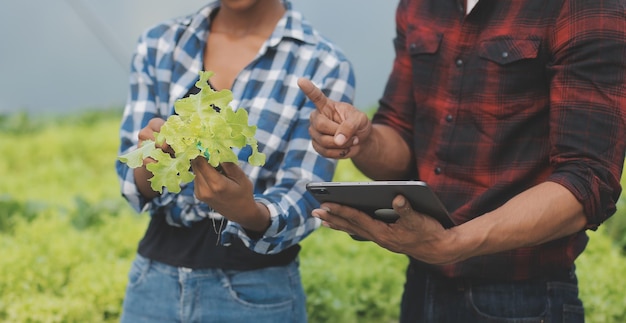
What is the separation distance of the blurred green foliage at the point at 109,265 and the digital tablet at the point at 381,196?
1.66 meters

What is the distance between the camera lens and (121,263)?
407 centimetres

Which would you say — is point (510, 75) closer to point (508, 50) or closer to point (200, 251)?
point (508, 50)

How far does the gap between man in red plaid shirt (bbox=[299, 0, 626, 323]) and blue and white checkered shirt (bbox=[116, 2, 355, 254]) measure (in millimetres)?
187

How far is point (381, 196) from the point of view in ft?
6.88

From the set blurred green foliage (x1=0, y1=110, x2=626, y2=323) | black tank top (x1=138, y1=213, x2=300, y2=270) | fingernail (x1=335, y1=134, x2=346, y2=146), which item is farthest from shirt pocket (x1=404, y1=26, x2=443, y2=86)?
blurred green foliage (x1=0, y1=110, x2=626, y2=323)

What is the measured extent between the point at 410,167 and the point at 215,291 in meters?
0.66

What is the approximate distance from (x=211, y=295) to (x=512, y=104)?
101 centimetres

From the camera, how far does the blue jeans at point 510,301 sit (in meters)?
2.50

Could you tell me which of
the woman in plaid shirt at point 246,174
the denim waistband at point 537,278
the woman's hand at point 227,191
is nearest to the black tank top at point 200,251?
the woman in plaid shirt at point 246,174

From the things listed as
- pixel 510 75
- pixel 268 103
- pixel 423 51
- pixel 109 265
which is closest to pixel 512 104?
pixel 510 75

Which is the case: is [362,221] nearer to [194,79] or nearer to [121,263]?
[194,79]

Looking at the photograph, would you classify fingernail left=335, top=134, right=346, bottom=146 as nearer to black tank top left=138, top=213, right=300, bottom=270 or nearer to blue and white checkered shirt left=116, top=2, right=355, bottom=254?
blue and white checkered shirt left=116, top=2, right=355, bottom=254

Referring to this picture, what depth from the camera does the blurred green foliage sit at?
3836mm

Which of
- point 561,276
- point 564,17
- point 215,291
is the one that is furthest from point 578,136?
point 215,291
